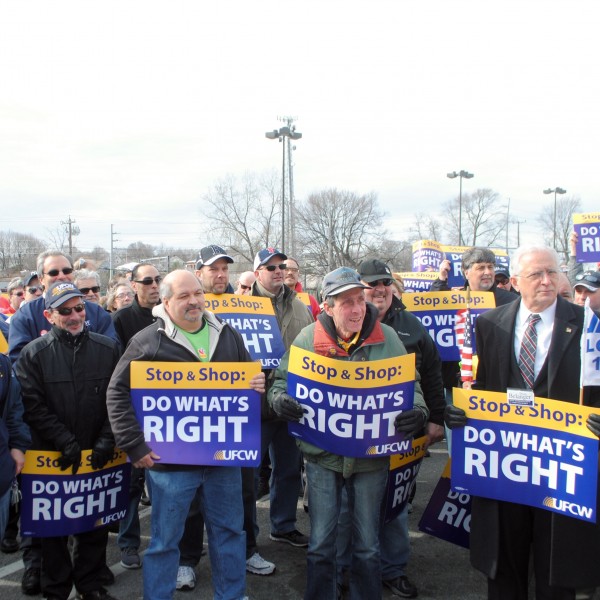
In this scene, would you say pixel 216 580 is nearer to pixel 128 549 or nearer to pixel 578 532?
pixel 128 549

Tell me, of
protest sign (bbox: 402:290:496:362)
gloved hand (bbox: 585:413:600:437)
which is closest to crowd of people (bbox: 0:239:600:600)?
gloved hand (bbox: 585:413:600:437)

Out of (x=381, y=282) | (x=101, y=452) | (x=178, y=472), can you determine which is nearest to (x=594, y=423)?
(x=381, y=282)

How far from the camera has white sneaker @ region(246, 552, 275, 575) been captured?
4371 millimetres

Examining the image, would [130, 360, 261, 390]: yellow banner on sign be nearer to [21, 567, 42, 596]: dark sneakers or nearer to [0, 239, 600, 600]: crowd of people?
[0, 239, 600, 600]: crowd of people

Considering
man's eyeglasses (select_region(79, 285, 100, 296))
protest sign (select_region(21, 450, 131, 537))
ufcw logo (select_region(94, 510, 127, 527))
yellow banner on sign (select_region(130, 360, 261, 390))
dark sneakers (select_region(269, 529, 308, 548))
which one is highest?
man's eyeglasses (select_region(79, 285, 100, 296))

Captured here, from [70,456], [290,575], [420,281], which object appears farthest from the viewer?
[420,281]

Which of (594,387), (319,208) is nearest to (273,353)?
(594,387)

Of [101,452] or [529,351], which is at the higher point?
[529,351]

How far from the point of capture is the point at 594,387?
128 inches

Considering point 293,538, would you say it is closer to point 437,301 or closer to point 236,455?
point 236,455

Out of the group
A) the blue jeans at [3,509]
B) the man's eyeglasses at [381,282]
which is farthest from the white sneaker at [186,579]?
the man's eyeglasses at [381,282]

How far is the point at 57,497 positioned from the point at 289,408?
1.70m

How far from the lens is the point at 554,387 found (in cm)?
329

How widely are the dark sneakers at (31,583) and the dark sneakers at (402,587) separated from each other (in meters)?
2.51
